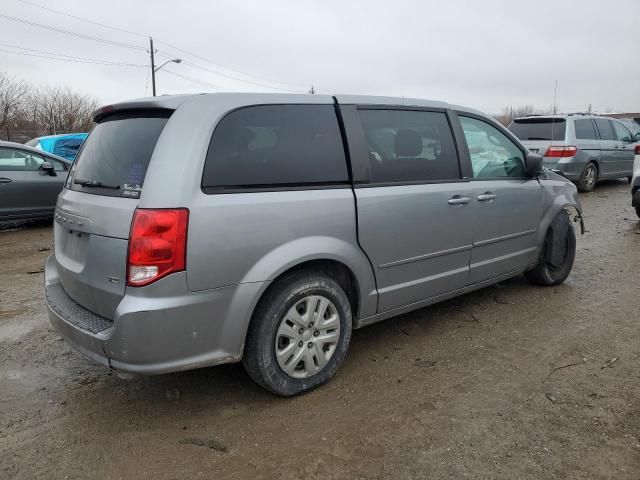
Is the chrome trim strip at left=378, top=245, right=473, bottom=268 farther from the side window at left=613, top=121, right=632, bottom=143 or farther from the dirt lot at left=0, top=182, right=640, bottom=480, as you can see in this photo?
the side window at left=613, top=121, right=632, bottom=143

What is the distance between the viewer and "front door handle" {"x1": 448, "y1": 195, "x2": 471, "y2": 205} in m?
3.60

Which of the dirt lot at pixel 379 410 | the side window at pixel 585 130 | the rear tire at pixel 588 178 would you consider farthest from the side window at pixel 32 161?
the rear tire at pixel 588 178

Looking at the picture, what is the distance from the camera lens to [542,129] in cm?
1088

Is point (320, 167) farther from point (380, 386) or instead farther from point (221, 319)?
point (380, 386)

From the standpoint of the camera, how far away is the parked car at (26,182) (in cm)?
773

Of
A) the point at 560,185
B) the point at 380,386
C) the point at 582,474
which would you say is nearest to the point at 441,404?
the point at 380,386

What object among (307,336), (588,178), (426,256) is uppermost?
(588,178)

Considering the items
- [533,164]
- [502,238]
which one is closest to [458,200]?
[502,238]

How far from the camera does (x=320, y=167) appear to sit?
2.98 m

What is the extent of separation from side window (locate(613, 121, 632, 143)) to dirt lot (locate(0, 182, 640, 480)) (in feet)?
33.5

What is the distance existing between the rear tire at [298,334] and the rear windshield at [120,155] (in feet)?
3.11

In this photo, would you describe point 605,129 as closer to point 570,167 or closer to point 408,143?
point 570,167

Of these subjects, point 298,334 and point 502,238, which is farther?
point 502,238

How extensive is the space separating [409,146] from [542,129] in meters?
8.71
